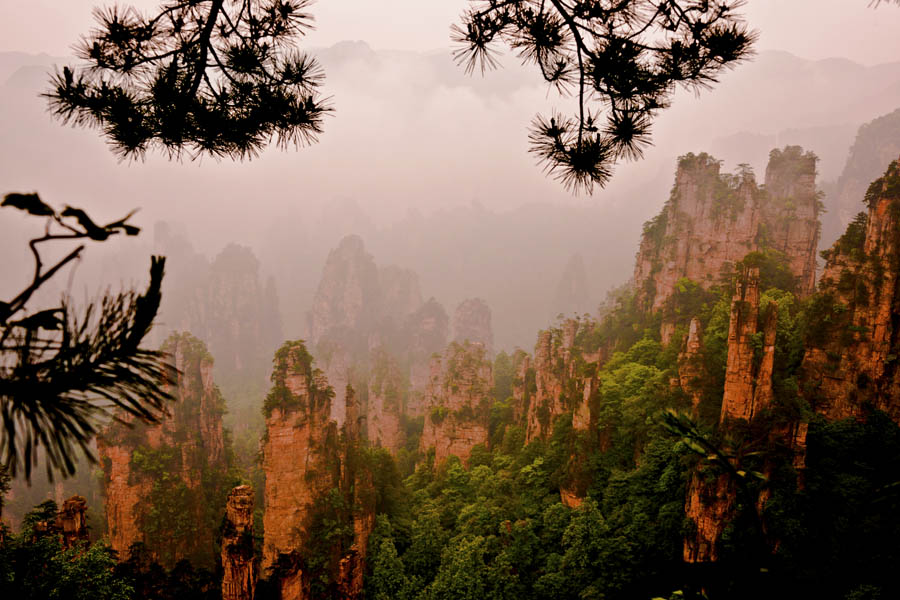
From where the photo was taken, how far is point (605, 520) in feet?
50.0

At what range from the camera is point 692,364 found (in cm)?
1719

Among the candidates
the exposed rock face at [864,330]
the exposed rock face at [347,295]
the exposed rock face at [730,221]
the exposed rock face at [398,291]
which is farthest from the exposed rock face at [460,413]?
the exposed rock face at [398,291]

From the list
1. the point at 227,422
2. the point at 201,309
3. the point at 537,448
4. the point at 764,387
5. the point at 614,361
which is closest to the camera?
the point at 764,387

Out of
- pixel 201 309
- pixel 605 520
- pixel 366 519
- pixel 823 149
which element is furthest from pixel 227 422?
pixel 823 149

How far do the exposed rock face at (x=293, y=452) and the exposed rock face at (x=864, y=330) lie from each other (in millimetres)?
17767

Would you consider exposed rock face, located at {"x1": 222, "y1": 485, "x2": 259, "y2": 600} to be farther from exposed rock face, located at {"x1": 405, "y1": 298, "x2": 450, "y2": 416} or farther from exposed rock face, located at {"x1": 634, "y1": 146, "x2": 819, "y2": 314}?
exposed rock face, located at {"x1": 405, "y1": 298, "x2": 450, "y2": 416}

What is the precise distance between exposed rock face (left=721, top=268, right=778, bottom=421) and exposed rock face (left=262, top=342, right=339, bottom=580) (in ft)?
49.5

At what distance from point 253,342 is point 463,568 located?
218ft

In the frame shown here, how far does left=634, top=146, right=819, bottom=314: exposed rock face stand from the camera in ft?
93.9

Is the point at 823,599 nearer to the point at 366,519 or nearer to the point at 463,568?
the point at 463,568

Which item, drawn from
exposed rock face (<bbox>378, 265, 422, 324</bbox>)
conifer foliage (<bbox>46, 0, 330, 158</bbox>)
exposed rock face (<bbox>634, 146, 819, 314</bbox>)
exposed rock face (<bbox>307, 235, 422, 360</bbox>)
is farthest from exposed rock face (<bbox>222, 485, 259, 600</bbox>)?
exposed rock face (<bbox>378, 265, 422, 324</bbox>)

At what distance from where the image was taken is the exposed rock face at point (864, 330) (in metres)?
14.0

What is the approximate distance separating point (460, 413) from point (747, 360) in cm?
1725

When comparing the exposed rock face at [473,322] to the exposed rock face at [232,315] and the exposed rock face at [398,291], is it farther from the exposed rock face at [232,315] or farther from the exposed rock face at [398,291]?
the exposed rock face at [232,315]
